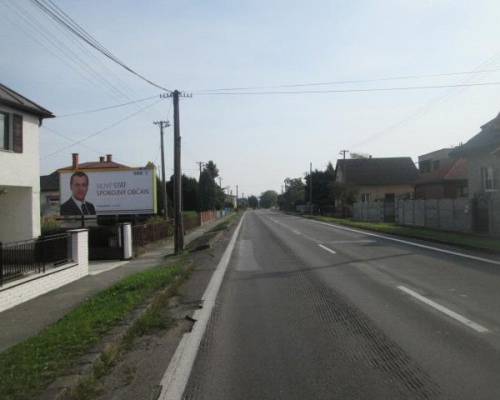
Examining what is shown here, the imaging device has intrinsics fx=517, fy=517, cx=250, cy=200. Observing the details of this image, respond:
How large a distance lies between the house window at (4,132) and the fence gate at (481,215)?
21595mm

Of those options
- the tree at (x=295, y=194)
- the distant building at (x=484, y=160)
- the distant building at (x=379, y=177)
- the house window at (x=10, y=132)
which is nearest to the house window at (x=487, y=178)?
the distant building at (x=484, y=160)

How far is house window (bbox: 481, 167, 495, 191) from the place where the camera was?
29188 millimetres

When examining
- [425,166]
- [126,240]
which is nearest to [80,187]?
[126,240]

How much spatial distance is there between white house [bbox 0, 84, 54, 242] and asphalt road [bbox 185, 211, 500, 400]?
1101 cm

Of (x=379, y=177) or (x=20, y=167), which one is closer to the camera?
(x=20, y=167)

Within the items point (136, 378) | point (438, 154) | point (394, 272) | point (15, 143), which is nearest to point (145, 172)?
point (15, 143)

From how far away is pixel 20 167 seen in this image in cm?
1944

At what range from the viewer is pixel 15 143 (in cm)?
1900

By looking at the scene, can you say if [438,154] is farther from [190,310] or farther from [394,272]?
[190,310]

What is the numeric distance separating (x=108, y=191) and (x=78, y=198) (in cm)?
239

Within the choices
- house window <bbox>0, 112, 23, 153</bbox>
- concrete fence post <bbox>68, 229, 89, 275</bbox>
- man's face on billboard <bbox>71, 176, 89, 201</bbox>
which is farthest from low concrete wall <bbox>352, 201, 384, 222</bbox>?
concrete fence post <bbox>68, 229, 89, 275</bbox>

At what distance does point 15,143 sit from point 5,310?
1055 cm

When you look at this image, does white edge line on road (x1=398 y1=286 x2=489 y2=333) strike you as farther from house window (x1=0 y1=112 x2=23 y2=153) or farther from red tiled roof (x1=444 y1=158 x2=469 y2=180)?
red tiled roof (x1=444 y1=158 x2=469 y2=180)

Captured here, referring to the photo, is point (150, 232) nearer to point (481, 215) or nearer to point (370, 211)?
point (481, 215)
